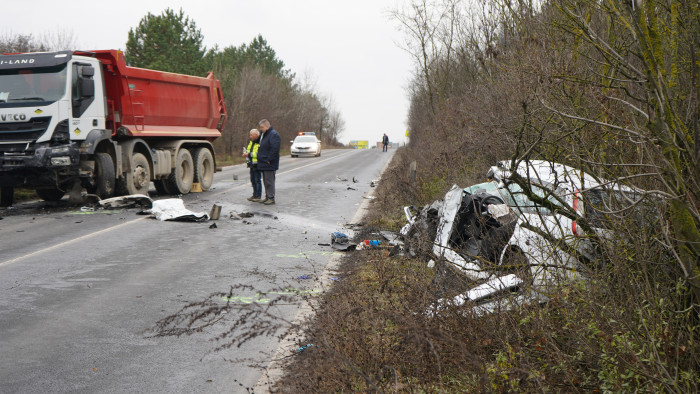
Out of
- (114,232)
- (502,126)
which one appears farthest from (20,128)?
(502,126)

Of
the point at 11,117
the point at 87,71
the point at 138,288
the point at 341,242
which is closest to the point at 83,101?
the point at 87,71

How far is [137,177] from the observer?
15312 millimetres

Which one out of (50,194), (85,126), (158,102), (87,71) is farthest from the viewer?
(158,102)

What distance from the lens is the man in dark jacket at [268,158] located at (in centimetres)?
1516

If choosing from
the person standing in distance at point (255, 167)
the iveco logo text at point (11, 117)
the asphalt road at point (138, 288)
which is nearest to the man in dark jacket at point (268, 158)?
the person standing in distance at point (255, 167)

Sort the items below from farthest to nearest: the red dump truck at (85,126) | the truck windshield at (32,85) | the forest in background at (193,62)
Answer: the forest in background at (193,62) < the truck windshield at (32,85) < the red dump truck at (85,126)

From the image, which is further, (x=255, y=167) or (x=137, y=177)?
(x=255, y=167)

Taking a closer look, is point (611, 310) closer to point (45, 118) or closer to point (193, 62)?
point (45, 118)

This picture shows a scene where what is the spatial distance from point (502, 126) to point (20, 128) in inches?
369

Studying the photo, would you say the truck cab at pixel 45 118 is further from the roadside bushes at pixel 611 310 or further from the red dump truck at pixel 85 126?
the roadside bushes at pixel 611 310

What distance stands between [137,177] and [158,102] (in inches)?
86.5

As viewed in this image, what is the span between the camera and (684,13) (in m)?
4.36

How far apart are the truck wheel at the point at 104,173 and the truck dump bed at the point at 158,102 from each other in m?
0.98

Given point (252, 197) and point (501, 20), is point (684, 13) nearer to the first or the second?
point (252, 197)
